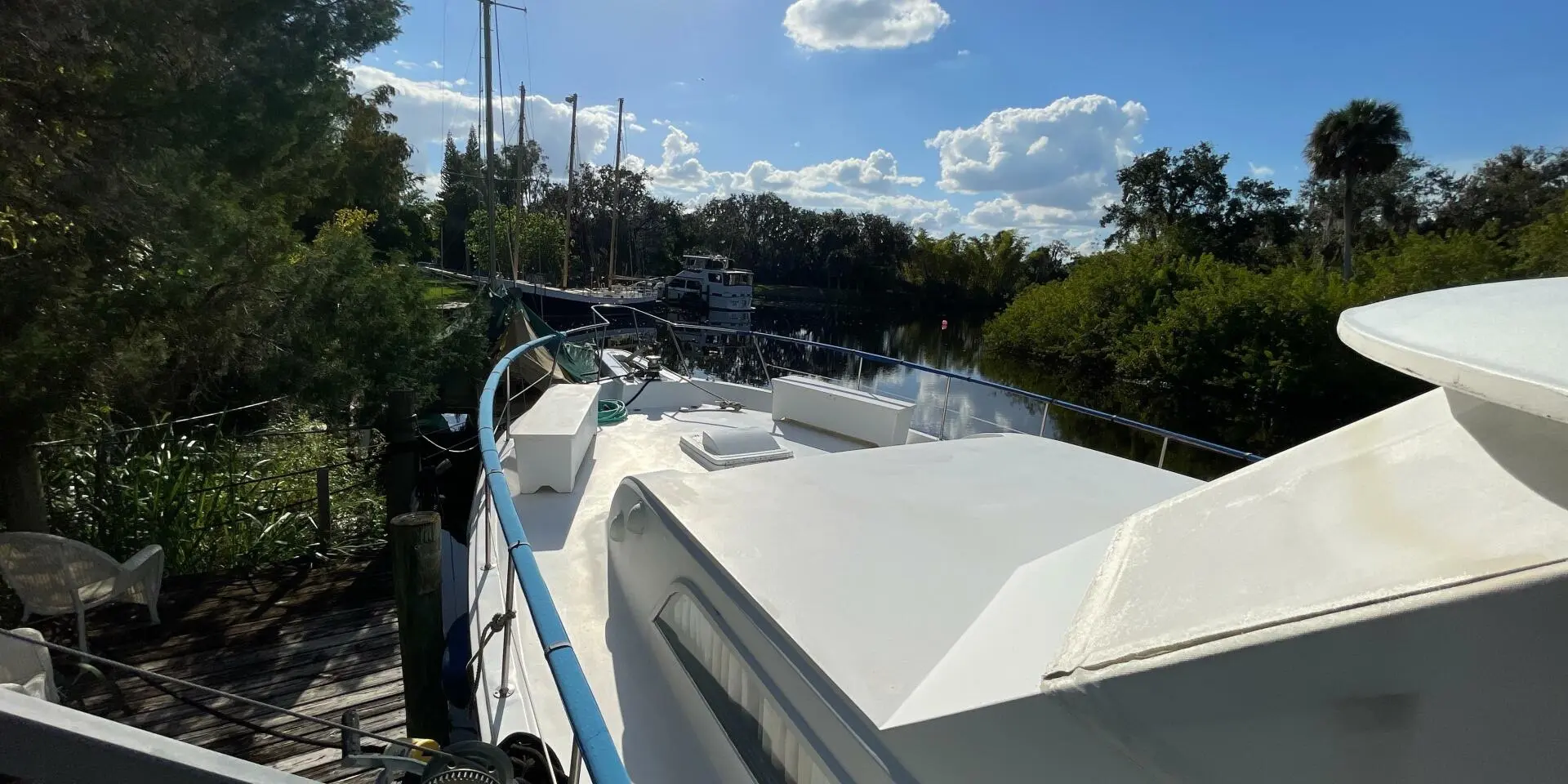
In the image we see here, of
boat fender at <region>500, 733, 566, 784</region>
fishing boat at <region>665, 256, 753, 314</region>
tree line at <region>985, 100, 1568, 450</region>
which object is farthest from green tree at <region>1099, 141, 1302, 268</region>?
boat fender at <region>500, 733, 566, 784</region>

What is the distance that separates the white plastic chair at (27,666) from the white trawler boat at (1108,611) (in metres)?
1.42

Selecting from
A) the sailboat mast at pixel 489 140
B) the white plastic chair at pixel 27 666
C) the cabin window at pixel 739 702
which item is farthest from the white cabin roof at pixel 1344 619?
the sailboat mast at pixel 489 140

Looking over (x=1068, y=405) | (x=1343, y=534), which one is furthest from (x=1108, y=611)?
(x=1068, y=405)

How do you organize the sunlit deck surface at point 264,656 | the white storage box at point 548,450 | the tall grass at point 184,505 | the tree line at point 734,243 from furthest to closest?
1. the tree line at point 734,243
2. the tall grass at point 184,505
3. the white storage box at point 548,450
4. the sunlit deck surface at point 264,656

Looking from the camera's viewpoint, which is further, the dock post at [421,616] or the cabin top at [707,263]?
the cabin top at [707,263]

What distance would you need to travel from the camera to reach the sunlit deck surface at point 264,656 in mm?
3316

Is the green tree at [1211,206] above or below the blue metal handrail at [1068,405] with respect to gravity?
above

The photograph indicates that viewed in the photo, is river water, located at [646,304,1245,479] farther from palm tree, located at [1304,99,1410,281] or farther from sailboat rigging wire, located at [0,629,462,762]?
palm tree, located at [1304,99,1410,281]

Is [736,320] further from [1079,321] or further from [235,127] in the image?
[235,127]

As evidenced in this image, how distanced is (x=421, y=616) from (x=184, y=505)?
3507 millimetres

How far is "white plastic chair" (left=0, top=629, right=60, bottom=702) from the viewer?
7.93 ft

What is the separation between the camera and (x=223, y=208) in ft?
15.1

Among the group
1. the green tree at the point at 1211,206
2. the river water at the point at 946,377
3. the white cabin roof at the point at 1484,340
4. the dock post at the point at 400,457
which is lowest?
the river water at the point at 946,377

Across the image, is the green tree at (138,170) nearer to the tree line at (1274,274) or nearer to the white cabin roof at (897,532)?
the white cabin roof at (897,532)
